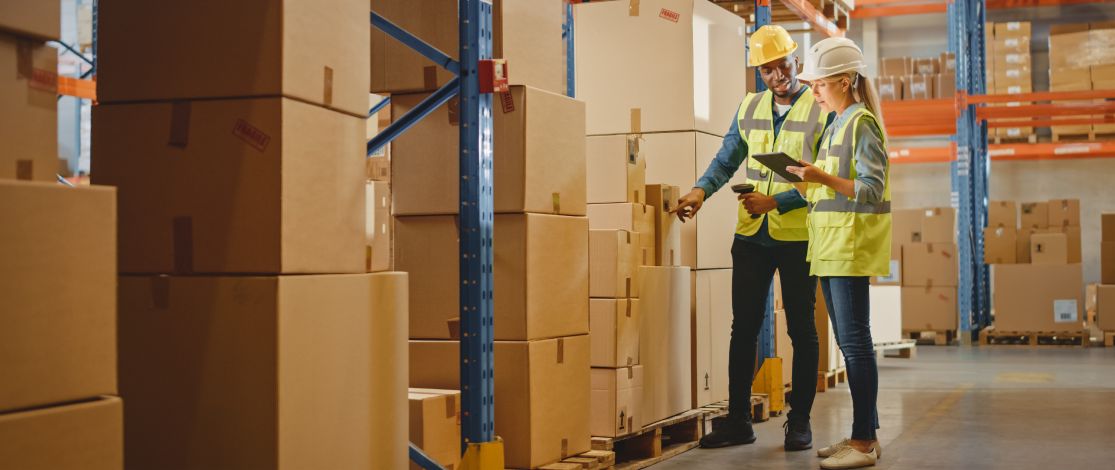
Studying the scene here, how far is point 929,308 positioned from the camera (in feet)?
38.5

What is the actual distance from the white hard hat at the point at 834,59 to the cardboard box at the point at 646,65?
3.09 ft

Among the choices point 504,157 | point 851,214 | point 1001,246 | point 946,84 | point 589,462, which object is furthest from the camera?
point 946,84

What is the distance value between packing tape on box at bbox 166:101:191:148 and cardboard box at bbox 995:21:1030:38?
13.5m

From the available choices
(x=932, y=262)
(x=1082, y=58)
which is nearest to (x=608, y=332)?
(x=932, y=262)

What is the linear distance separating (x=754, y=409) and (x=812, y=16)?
2.75 m

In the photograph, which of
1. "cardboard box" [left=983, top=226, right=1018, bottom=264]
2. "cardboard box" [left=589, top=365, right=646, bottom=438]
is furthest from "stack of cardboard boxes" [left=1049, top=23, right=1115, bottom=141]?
"cardboard box" [left=589, top=365, right=646, bottom=438]

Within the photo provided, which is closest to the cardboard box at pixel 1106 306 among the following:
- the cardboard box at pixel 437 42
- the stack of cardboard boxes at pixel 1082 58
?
the stack of cardboard boxes at pixel 1082 58

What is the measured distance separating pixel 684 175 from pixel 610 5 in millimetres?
857

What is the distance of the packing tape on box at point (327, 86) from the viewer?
283cm

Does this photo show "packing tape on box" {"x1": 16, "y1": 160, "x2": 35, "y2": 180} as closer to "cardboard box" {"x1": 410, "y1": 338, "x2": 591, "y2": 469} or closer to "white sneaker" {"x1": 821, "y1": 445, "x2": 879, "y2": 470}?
"cardboard box" {"x1": 410, "y1": 338, "x2": 591, "y2": 469}

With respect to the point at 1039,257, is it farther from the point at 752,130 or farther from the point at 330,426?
the point at 330,426

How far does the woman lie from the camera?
166 inches

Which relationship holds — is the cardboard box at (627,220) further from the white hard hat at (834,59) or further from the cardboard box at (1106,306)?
the cardboard box at (1106,306)

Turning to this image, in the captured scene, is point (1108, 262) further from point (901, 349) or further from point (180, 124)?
point (180, 124)
